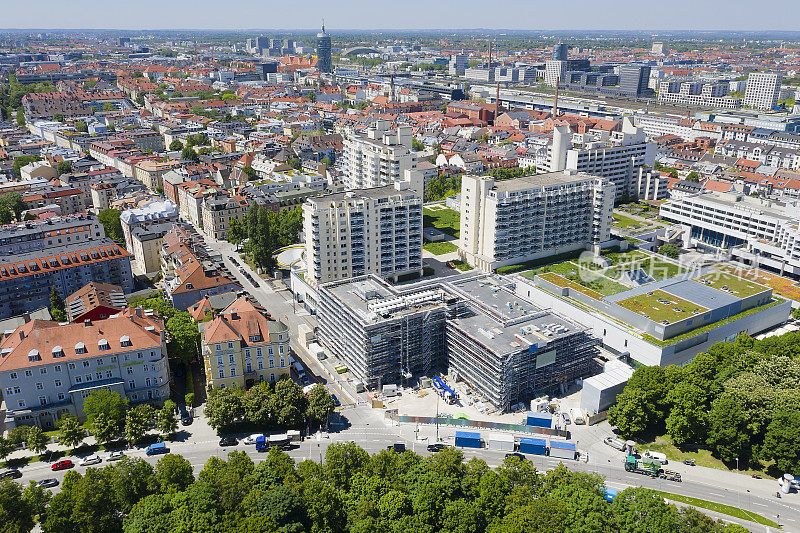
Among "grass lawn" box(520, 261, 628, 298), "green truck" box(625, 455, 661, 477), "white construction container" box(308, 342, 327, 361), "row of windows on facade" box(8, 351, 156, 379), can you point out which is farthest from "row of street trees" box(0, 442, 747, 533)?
"grass lawn" box(520, 261, 628, 298)

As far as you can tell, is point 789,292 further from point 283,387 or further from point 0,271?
point 0,271

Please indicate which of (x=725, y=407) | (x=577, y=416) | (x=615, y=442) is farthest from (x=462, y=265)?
(x=725, y=407)

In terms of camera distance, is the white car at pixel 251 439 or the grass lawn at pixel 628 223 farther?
the grass lawn at pixel 628 223

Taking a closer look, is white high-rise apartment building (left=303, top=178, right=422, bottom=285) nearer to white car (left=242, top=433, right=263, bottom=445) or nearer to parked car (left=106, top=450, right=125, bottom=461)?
white car (left=242, top=433, right=263, bottom=445)

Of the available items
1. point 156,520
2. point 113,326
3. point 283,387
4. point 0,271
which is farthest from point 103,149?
point 156,520

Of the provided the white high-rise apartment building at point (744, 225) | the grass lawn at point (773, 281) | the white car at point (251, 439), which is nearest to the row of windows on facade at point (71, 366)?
the white car at point (251, 439)

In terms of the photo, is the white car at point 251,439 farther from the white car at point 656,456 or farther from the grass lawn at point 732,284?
the grass lawn at point 732,284
